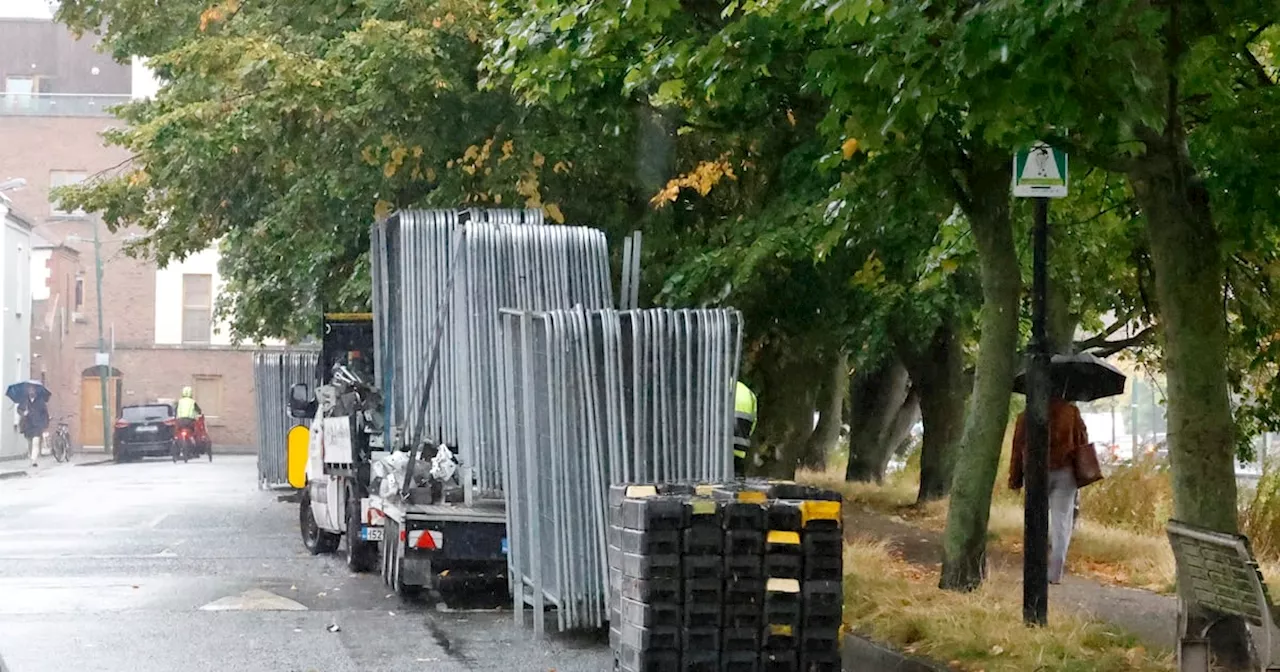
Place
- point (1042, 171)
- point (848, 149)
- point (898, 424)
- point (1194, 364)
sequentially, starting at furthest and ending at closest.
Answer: point (898, 424) → point (848, 149) → point (1042, 171) → point (1194, 364)

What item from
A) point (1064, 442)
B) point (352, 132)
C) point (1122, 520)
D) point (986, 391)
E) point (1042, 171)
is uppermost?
point (352, 132)

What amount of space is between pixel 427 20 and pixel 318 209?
13.2 feet

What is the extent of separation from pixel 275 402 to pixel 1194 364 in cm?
2273

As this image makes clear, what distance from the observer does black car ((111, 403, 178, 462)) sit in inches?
1864

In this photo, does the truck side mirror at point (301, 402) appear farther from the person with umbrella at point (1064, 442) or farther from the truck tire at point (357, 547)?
the person with umbrella at point (1064, 442)

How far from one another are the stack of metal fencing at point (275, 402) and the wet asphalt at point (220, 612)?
5.90 meters

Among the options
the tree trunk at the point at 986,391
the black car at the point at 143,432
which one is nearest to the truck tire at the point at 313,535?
the tree trunk at the point at 986,391

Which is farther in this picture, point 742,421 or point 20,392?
point 20,392

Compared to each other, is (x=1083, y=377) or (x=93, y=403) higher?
(x=1083, y=377)

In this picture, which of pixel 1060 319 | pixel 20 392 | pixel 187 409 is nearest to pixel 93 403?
pixel 187 409

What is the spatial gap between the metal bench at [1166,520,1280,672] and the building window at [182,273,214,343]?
64157 millimetres

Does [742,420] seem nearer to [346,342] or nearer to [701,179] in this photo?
[701,179]

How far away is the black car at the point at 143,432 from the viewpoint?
47.3 meters

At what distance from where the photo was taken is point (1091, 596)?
1325 cm
